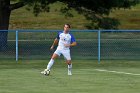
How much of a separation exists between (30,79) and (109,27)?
17.7m

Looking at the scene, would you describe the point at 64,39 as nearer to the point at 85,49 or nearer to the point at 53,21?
the point at 85,49

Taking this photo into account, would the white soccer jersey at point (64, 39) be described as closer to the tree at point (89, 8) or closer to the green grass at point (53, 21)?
the tree at point (89, 8)

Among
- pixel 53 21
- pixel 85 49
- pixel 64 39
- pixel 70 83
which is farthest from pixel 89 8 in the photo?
pixel 53 21

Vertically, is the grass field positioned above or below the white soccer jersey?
below

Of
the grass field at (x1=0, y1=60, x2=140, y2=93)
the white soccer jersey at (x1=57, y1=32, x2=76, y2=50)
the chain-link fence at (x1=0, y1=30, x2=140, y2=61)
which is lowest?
the chain-link fence at (x1=0, y1=30, x2=140, y2=61)

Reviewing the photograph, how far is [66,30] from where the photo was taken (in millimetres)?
21500

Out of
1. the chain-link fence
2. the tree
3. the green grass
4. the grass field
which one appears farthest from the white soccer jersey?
the green grass

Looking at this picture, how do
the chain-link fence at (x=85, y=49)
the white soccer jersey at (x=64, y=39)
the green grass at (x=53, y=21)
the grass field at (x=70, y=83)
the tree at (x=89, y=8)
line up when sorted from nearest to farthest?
the grass field at (x=70, y=83) < the white soccer jersey at (x=64, y=39) < the chain-link fence at (x=85, y=49) < the tree at (x=89, y=8) < the green grass at (x=53, y=21)

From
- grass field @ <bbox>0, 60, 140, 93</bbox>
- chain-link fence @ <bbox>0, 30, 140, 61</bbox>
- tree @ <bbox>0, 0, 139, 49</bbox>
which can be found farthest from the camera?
tree @ <bbox>0, 0, 139, 49</bbox>

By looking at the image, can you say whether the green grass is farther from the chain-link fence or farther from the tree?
the tree

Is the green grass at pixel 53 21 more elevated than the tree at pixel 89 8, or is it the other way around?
the tree at pixel 89 8

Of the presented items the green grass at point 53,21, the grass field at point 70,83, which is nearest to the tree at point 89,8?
the grass field at point 70,83

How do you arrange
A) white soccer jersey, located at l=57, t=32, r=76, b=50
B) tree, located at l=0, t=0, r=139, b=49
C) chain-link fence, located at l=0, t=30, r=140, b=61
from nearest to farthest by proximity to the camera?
white soccer jersey, located at l=57, t=32, r=76, b=50 < chain-link fence, located at l=0, t=30, r=140, b=61 < tree, located at l=0, t=0, r=139, b=49

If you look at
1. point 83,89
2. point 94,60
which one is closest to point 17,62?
point 94,60
